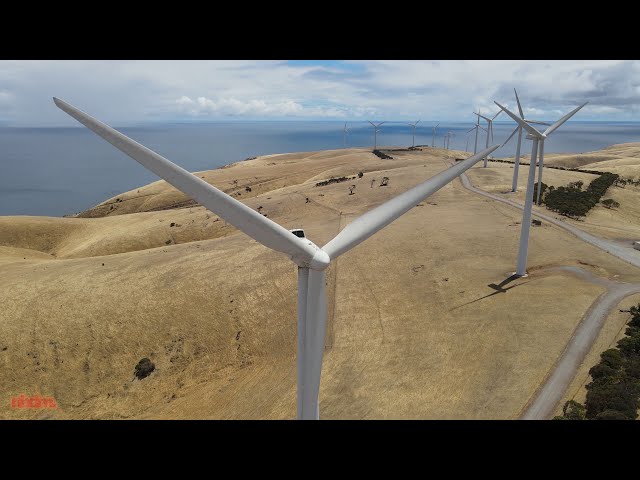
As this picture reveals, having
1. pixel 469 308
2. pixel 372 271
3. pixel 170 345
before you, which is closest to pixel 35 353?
pixel 170 345

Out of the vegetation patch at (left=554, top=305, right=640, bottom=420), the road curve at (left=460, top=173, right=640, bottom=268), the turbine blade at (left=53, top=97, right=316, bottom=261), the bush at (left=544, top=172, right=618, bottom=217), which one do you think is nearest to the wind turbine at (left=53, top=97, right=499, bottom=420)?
the turbine blade at (left=53, top=97, right=316, bottom=261)

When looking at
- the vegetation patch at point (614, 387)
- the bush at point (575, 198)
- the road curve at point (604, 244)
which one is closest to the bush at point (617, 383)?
the vegetation patch at point (614, 387)

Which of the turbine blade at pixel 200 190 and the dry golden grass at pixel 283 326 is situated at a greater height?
the turbine blade at pixel 200 190

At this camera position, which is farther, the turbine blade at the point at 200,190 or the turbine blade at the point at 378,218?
the turbine blade at the point at 378,218

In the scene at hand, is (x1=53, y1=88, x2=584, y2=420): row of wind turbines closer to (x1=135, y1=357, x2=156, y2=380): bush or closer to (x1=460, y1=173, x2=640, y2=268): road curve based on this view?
(x1=135, y1=357, x2=156, y2=380): bush

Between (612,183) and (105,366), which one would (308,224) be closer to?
(105,366)

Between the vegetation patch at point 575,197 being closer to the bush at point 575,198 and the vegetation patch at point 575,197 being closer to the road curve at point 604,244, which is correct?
the bush at point 575,198
